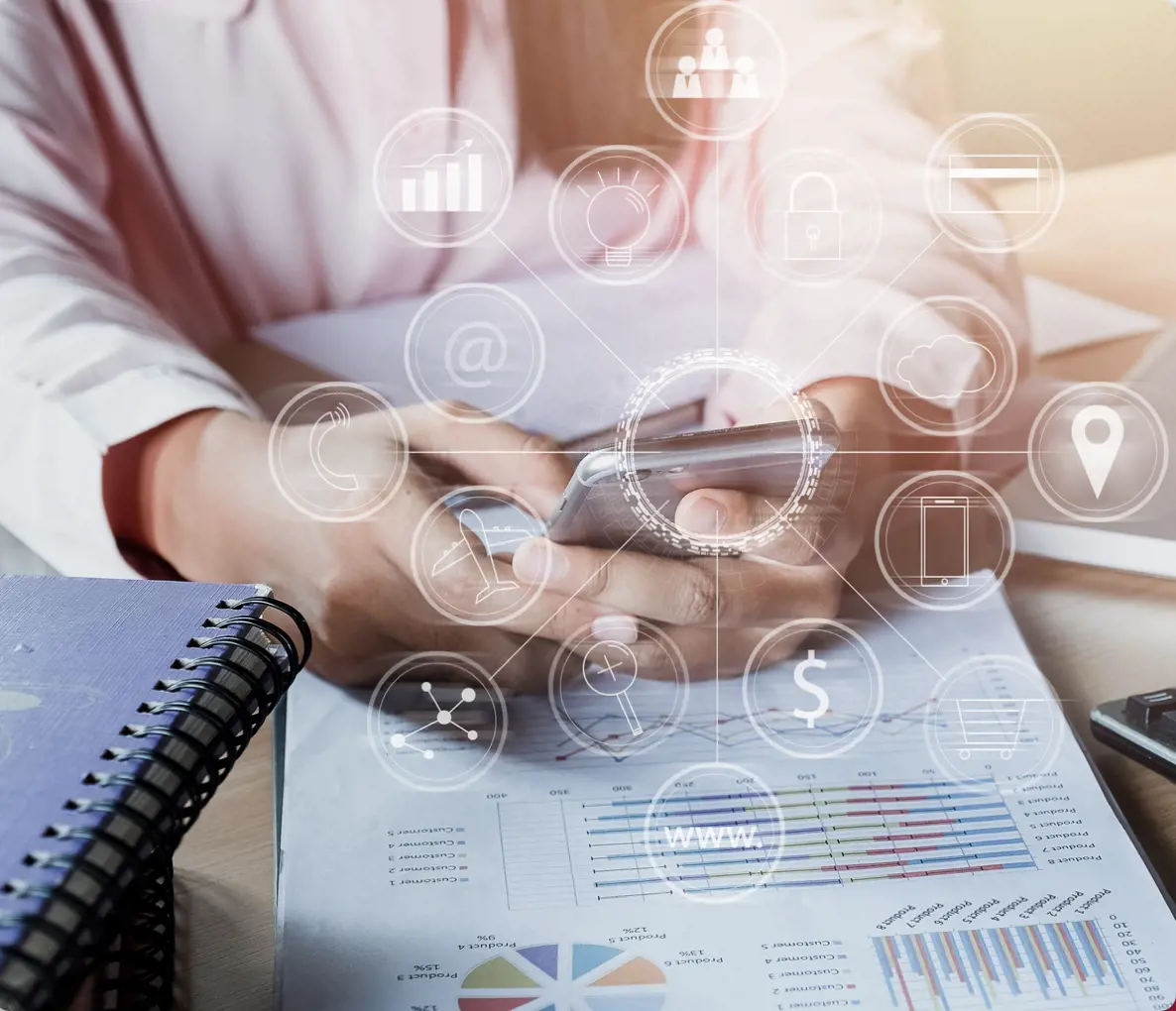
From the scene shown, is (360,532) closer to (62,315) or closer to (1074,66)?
(62,315)

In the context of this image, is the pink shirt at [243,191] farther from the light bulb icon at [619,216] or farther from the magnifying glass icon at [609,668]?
the magnifying glass icon at [609,668]

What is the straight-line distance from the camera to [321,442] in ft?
1.93

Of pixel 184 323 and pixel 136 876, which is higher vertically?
pixel 184 323

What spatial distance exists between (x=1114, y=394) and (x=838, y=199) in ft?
0.64

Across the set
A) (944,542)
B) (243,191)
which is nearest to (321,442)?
(243,191)

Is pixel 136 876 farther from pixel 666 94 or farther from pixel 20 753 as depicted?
pixel 666 94

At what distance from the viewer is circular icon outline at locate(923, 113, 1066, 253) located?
0.56m

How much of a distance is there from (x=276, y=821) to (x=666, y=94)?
16.3 inches

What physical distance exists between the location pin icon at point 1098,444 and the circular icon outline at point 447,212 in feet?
1.12

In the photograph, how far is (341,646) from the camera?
1.94ft

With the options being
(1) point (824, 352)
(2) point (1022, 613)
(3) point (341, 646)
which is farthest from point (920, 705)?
(3) point (341, 646)

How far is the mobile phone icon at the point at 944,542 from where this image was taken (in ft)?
2.01

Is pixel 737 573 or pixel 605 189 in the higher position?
pixel 605 189

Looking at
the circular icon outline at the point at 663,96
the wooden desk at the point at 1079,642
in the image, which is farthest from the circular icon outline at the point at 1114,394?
the circular icon outline at the point at 663,96
